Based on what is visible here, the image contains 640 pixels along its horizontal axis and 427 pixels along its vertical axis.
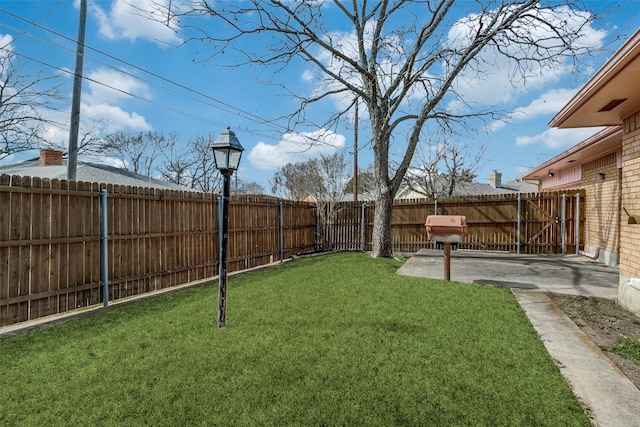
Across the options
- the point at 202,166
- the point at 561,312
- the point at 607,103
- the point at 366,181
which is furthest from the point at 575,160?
the point at 202,166

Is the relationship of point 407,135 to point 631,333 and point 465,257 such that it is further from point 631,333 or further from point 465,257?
point 631,333

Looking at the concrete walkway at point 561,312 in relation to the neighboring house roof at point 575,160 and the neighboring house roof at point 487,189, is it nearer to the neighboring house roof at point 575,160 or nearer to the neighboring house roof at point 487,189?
the neighboring house roof at point 575,160

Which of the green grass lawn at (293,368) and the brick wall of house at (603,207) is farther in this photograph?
the brick wall of house at (603,207)

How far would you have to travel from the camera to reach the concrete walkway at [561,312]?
7.55 ft

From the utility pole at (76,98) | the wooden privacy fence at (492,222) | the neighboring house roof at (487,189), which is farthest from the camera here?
the neighboring house roof at (487,189)

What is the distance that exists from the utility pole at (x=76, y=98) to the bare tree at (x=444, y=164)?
647 inches

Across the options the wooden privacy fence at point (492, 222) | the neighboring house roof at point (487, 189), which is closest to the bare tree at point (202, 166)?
the neighboring house roof at point (487, 189)

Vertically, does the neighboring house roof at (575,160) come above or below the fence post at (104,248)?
above

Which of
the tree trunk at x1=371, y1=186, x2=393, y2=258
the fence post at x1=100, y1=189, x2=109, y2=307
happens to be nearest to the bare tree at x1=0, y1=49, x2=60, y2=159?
the fence post at x1=100, y1=189, x2=109, y2=307

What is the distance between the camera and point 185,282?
6.63 meters

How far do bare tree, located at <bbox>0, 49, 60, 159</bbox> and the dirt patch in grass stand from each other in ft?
66.5

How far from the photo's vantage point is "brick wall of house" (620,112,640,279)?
469cm

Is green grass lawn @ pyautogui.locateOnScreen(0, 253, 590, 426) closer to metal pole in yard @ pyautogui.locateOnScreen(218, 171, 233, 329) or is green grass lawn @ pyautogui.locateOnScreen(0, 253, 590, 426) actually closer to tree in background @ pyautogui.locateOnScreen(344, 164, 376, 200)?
metal pole in yard @ pyautogui.locateOnScreen(218, 171, 233, 329)

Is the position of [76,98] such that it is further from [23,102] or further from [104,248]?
[23,102]
